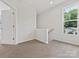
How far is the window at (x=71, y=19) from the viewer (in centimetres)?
693

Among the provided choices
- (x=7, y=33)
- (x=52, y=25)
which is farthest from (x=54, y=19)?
(x=7, y=33)

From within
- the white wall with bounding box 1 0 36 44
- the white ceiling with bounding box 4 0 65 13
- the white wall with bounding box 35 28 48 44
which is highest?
the white ceiling with bounding box 4 0 65 13

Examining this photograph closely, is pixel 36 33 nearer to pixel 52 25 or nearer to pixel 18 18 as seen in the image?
pixel 52 25

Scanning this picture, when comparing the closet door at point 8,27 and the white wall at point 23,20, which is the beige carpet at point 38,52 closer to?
the closet door at point 8,27

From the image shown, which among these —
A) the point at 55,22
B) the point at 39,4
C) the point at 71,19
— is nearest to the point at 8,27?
the point at 39,4

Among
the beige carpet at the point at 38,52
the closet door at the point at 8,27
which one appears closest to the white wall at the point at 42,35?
the beige carpet at the point at 38,52

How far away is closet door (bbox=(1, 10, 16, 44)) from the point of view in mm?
6488

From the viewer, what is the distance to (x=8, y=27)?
6.57 m

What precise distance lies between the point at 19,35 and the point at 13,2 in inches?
73.8

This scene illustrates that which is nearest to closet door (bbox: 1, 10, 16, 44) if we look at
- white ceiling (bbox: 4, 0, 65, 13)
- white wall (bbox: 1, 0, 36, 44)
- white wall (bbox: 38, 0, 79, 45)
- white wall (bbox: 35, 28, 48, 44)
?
white wall (bbox: 1, 0, 36, 44)

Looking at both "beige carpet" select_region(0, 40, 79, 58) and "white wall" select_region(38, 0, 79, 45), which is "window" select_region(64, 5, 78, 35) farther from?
"beige carpet" select_region(0, 40, 79, 58)

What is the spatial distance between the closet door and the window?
3.29 metres

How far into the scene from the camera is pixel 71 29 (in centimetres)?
720

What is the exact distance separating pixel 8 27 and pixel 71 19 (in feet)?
12.4
